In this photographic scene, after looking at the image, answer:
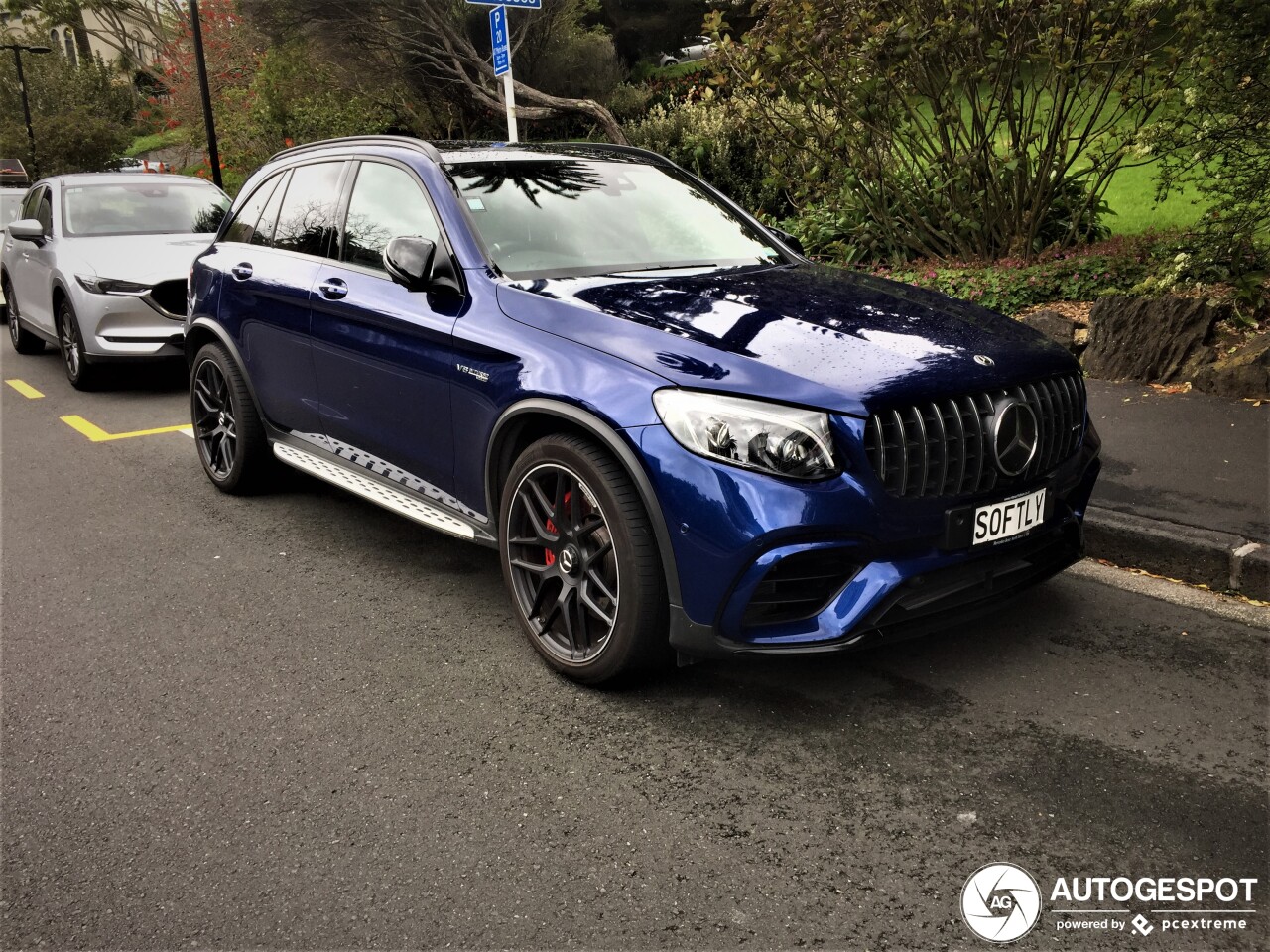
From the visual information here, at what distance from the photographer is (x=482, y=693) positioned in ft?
11.7

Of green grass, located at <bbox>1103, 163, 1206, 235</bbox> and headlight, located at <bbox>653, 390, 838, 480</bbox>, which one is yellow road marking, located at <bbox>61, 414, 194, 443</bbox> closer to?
headlight, located at <bbox>653, 390, 838, 480</bbox>

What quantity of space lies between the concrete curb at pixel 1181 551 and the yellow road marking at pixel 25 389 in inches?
324

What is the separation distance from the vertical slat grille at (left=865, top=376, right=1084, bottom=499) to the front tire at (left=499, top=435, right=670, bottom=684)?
0.73 meters

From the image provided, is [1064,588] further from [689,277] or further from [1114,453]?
[689,277]

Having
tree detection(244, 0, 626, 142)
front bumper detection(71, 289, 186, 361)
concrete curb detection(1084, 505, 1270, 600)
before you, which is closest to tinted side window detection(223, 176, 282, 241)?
front bumper detection(71, 289, 186, 361)

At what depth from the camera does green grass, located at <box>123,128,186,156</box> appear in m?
44.3

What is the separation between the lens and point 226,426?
588cm

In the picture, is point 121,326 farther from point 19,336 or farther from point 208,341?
point 19,336

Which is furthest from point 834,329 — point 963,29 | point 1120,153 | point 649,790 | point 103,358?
point 103,358

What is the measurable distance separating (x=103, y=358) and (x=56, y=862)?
692cm

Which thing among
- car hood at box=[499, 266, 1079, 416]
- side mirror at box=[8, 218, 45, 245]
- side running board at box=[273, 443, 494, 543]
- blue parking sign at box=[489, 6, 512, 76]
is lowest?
side running board at box=[273, 443, 494, 543]

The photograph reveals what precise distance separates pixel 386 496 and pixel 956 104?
240 inches

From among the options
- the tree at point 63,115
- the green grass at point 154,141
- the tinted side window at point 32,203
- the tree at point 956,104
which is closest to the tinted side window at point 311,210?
the tree at point 956,104

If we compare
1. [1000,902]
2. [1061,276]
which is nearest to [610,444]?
[1000,902]
